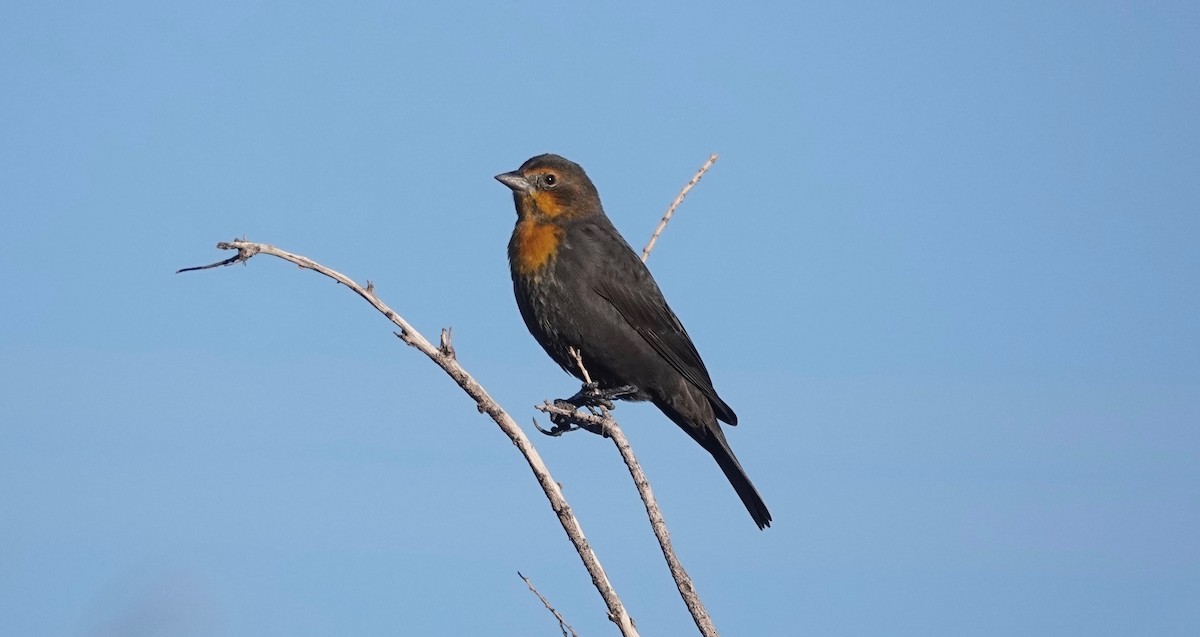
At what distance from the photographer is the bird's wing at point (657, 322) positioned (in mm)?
7994

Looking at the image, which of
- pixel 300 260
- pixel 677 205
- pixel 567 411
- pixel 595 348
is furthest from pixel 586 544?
pixel 595 348

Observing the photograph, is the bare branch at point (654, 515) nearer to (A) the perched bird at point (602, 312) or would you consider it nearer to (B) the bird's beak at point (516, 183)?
(A) the perched bird at point (602, 312)

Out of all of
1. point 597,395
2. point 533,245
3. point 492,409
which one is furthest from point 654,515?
point 533,245

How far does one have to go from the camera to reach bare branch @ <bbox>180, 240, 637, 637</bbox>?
464 cm

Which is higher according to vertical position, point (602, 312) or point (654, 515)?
point (602, 312)

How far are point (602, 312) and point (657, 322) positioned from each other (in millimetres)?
434

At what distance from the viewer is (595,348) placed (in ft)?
25.7

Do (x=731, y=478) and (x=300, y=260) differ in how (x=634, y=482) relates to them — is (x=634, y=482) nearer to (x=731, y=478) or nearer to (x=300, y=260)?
(x=300, y=260)

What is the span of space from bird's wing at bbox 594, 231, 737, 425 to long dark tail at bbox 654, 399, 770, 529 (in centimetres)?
14

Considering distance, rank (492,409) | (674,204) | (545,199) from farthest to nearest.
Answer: (545,199)
(674,204)
(492,409)

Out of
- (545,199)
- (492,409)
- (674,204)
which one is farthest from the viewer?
(545,199)

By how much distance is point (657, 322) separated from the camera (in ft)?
26.7

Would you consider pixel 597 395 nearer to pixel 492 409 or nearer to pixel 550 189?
pixel 550 189

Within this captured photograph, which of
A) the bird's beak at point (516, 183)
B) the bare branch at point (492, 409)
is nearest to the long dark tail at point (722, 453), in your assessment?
the bird's beak at point (516, 183)
